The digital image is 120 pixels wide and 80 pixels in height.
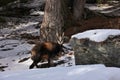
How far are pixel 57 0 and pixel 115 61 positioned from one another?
5.32 metres

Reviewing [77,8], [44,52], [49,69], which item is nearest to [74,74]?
[49,69]

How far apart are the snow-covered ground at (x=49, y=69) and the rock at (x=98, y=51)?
4.6 inches

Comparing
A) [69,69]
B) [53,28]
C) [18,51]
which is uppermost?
[69,69]

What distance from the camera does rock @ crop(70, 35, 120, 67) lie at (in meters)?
6.96

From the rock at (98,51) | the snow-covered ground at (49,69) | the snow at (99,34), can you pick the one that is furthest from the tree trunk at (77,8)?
the snow at (99,34)

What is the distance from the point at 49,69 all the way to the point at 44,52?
12.7 feet

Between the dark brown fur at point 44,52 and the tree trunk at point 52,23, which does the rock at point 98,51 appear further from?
the tree trunk at point 52,23

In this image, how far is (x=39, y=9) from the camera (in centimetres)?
2038

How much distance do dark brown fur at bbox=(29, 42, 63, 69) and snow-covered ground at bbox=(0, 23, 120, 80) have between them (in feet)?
2.07

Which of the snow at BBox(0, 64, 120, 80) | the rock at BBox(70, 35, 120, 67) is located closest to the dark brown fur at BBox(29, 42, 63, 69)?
the rock at BBox(70, 35, 120, 67)

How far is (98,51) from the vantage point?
23.8 feet

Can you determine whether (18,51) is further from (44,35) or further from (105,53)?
(105,53)

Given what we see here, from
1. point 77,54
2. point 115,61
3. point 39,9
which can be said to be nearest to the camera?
point 115,61

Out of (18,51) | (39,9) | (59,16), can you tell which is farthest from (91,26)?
(39,9)
